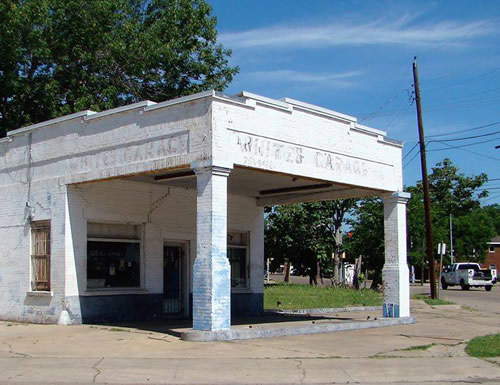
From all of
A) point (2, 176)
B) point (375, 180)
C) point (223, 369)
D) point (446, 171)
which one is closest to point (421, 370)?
point (223, 369)

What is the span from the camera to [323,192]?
68.8 feet

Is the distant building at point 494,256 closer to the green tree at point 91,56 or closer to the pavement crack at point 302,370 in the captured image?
the green tree at point 91,56

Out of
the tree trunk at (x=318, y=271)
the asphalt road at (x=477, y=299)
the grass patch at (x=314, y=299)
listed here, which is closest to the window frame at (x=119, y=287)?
the grass patch at (x=314, y=299)

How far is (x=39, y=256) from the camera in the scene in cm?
1858

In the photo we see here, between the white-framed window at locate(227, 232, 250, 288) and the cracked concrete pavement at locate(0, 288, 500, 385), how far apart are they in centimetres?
551

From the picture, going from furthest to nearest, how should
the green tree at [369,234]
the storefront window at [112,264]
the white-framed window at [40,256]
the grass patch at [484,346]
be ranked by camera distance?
the green tree at [369,234] → the white-framed window at [40,256] → the storefront window at [112,264] → the grass patch at [484,346]

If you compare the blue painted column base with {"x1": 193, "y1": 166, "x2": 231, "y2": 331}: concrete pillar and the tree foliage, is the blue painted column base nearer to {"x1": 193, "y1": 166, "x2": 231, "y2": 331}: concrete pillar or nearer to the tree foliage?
{"x1": 193, "y1": 166, "x2": 231, "y2": 331}: concrete pillar

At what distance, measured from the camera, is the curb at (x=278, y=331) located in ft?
45.5

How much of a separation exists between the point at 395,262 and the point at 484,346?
18.9ft

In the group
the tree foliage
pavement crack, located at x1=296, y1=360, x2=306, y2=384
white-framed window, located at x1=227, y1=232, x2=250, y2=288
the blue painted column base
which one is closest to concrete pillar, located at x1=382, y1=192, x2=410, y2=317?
the blue painted column base

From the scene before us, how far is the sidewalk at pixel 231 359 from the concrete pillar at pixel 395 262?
2740 mm

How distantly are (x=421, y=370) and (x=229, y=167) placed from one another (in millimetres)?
5733

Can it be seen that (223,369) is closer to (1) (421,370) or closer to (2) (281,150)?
(1) (421,370)

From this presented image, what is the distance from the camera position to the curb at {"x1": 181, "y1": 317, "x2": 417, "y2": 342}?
13883mm
